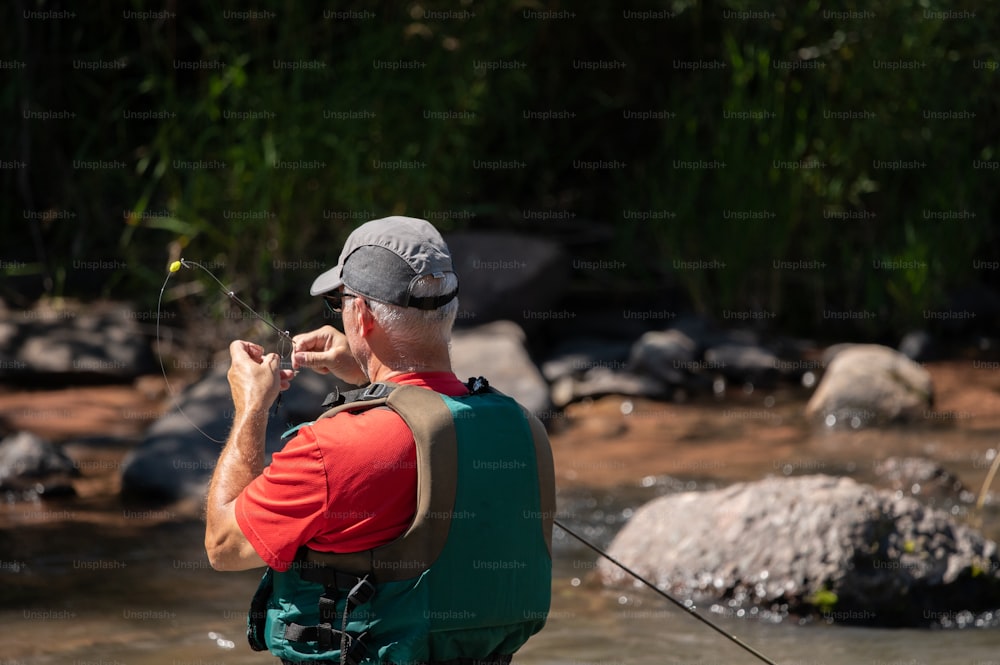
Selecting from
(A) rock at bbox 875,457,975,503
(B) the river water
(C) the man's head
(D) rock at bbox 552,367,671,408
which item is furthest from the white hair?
(D) rock at bbox 552,367,671,408

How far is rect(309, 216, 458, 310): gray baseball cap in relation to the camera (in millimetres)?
Result: 2588

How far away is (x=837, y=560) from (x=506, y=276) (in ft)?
15.9

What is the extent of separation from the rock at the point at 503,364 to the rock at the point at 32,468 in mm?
2328

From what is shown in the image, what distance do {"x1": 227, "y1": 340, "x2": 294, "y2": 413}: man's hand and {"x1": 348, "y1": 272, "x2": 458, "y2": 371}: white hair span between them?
238 millimetres

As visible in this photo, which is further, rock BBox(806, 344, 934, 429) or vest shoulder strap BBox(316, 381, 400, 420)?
rock BBox(806, 344, 934, 429)

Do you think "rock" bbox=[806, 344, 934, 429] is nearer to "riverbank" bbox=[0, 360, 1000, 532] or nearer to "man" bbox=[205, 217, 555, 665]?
"riverbank" bbox=[0, 360, 1000, 532]

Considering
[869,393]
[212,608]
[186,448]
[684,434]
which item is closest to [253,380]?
[212,608]

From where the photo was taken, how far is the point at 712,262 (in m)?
Result: 9.79

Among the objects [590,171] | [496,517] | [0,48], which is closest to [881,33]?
[590,171]

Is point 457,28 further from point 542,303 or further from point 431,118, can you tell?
point 542,303

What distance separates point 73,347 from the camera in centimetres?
873

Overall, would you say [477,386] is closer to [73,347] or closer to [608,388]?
[608,388]

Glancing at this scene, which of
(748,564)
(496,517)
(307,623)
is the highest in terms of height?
→ (496,517)

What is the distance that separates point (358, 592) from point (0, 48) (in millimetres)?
8088
